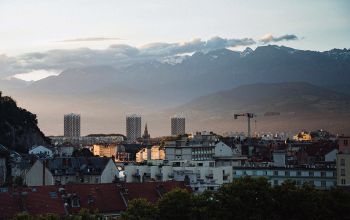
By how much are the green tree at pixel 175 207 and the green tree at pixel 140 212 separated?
1.41m

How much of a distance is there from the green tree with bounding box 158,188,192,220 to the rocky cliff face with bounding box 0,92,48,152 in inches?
3745

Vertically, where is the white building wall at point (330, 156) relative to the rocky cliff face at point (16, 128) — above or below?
below

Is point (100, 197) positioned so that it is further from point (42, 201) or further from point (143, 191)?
point (42, 201)

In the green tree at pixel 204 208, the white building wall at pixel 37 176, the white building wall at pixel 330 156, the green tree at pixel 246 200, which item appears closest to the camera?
the green tree at pixel 204 208

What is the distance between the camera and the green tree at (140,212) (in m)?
59.6

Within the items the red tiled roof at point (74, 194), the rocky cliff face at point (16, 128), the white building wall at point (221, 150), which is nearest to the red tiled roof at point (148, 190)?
the red tiled roof at point (74, 194)

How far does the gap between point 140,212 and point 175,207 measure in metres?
3.70

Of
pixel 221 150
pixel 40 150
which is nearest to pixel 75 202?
pixel 221 150

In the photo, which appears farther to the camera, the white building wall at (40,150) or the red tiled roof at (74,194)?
the white building wall at (40,150)

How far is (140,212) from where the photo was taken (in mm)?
60062

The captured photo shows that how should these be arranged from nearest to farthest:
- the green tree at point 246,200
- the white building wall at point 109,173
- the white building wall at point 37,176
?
the green tree at point 246,200, the white building wall at point 37,176, the white building wall at point 109,173

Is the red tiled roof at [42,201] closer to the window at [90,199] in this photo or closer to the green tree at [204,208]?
the window at [90,199]

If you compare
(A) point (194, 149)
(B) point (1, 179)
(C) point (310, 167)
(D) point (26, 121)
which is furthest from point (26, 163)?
(D) point (26, 121)

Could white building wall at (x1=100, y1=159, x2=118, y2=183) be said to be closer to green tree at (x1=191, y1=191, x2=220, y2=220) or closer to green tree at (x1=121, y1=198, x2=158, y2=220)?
green tree at (x1=191, y1=191, x2=220, y2=220)
